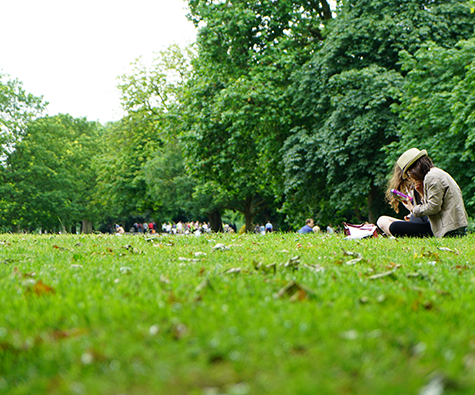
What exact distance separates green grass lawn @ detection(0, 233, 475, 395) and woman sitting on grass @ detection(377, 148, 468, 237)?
4.96 meters

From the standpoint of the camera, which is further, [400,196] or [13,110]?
[13,110]

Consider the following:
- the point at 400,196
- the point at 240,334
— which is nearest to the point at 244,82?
the point at 400,196

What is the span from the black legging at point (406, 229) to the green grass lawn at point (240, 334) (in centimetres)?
580

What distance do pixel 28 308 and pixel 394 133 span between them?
1753 centimetres

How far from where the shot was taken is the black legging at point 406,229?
9.83 m

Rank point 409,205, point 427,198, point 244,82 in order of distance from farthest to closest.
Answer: point 244,82, point 409,205, point 427,198

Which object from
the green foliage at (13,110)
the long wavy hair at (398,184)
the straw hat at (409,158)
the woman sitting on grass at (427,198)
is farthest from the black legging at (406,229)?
the green foliage at (13,110)

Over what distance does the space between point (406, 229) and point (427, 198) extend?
1.20m

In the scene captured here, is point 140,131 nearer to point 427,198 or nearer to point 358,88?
point 358,88

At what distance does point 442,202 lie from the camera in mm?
8914

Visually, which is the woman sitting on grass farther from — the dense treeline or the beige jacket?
the dense treeline

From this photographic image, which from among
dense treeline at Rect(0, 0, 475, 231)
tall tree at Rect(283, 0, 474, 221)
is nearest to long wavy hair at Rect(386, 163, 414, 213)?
dense treeline at Rect(0, 0, 475, 231)

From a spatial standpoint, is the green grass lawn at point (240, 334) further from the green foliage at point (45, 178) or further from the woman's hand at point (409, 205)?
the green foliage at point (45, 178)

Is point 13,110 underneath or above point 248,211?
above
